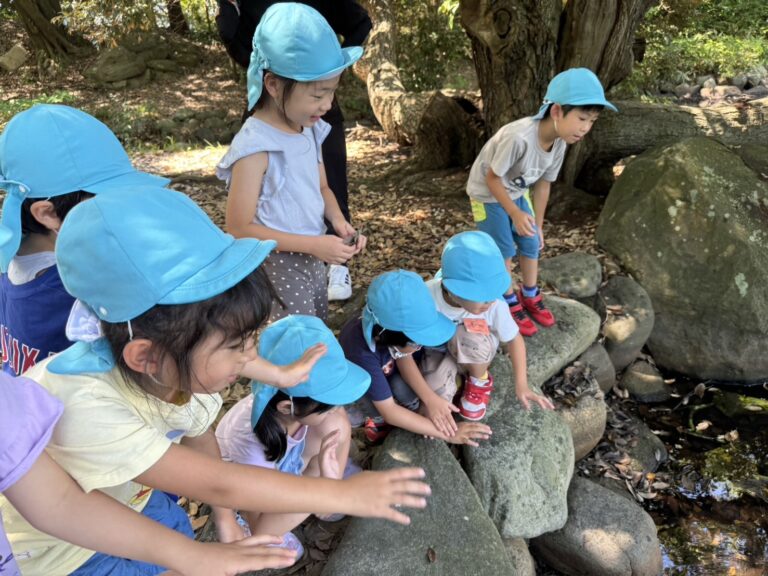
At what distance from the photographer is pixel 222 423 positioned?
210 cm

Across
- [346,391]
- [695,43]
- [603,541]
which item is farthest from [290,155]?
[695,43]

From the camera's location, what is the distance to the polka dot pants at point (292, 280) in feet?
7.33

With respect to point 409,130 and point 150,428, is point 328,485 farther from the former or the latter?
point 409,130

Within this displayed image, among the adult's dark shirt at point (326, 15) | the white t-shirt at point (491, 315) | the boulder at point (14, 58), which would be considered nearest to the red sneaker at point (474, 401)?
the white t-shirt at point (491, 315)

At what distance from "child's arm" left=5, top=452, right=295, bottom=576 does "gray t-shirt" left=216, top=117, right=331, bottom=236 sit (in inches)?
48.4

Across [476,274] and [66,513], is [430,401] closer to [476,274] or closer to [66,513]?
[476,274]

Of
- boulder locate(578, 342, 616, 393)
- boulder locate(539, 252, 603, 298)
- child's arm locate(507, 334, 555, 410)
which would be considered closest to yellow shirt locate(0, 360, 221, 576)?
child's arm locate(507, 334, 555, 410)

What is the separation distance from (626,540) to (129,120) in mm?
8028

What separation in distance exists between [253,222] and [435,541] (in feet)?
4.47

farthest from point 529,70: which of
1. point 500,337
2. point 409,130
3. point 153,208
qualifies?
point 153,208

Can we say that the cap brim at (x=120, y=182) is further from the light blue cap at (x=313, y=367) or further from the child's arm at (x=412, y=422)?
the child's arm at (x=412, y=422)

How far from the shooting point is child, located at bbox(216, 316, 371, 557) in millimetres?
1815

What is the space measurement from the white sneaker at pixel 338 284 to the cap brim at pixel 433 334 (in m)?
1.36

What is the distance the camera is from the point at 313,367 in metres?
1.79
